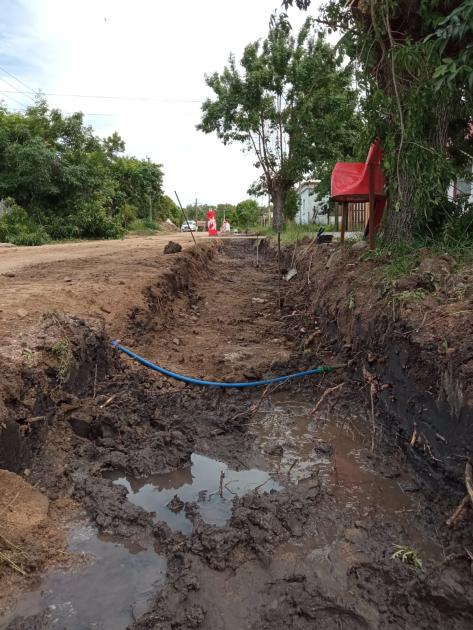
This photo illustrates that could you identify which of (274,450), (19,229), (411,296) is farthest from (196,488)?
(19,229)

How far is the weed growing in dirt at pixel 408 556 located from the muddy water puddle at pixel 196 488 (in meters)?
1.04

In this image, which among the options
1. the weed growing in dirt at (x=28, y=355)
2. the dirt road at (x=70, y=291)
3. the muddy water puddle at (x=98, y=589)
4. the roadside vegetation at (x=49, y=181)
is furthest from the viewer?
the roadside vegetation at (x=49, y=181)

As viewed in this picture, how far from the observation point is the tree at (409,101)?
14.8 ft

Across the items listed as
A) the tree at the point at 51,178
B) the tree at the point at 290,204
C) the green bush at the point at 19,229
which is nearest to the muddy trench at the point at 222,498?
the green bush at the point at 19,229

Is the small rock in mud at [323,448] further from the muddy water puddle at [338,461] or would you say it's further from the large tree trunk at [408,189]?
the large tree trunk at [408,189]

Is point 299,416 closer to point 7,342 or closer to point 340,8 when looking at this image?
point 7,342

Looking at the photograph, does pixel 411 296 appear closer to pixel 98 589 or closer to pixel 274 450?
pixel 274 450

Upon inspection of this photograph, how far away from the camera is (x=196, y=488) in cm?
349

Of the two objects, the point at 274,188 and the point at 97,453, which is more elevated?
the point at 274,188

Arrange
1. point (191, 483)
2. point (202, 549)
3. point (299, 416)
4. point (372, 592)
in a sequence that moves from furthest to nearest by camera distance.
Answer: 1. point (299, 416)
2. point (191, 483)
3. point (202, 549)
4. point (372, 592)

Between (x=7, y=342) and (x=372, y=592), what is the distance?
11.0 feet

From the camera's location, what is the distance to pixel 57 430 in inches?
149

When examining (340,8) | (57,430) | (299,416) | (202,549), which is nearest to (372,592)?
(202,549)

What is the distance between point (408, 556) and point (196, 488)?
62.5 inches
